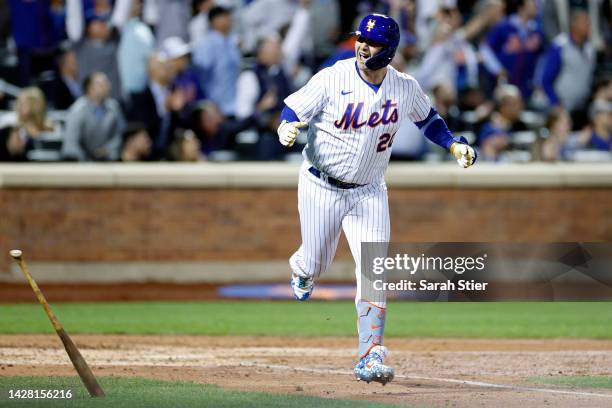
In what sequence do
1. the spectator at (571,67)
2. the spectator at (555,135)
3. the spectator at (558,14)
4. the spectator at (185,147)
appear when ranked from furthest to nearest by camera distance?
the spectator at (558,14) < the spectator at (571,67) < the spectator at (555,135) < the spectator at (185,147)

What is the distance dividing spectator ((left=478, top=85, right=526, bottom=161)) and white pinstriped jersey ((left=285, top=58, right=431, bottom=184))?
7.83 m

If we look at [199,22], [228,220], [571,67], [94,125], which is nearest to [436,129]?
[94,125]

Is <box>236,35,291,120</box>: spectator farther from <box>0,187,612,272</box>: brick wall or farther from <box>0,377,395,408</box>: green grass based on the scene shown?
<box>0,377,395,408</box>: green grass

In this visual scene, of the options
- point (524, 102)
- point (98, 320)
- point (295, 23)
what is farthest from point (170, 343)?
point (524, 102)

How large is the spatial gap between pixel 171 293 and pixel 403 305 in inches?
103

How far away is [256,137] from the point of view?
1507cm

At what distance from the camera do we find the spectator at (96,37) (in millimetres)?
14227

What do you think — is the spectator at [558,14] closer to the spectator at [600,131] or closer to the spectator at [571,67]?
the spectator at [571,67]

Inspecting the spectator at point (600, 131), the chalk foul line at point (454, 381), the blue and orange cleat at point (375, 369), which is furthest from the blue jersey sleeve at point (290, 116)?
the spectator at point (600, 131)

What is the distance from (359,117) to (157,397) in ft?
6.50

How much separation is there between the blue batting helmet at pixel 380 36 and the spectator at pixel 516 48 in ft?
29.0

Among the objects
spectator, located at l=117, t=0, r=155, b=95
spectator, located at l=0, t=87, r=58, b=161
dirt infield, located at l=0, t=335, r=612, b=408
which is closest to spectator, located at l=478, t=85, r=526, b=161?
spectator, located at l=117, t=0, r=155, b=95

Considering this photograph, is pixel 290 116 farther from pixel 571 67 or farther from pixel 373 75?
pixel 571 67

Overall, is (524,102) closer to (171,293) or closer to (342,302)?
(342,302)
